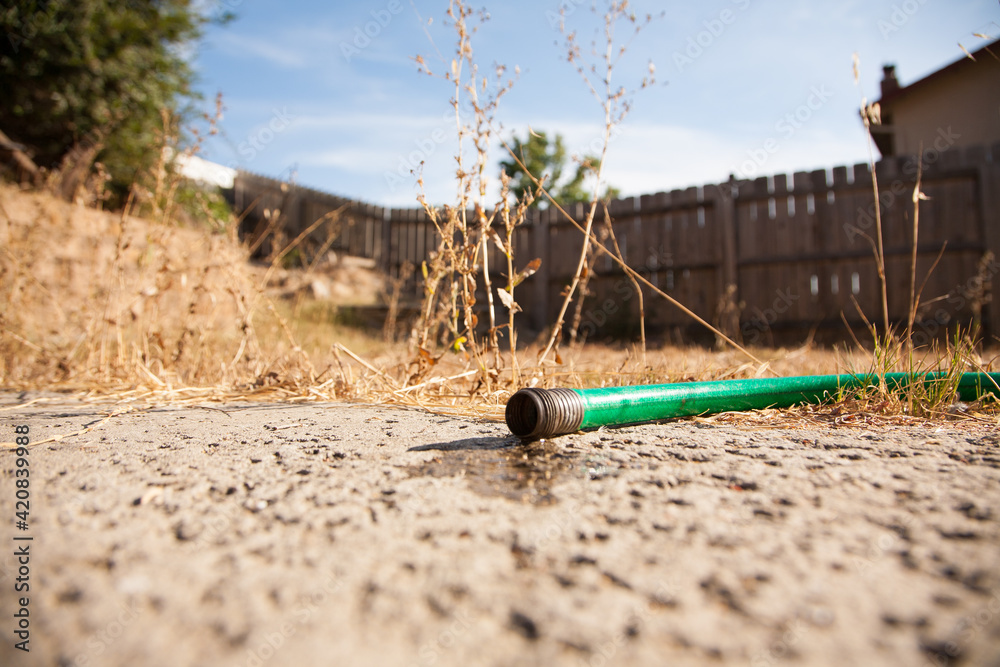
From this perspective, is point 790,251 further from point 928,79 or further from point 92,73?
point 92,73

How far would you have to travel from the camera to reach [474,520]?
0.81 m

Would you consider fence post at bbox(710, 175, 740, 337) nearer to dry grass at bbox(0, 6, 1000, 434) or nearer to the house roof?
the house roof

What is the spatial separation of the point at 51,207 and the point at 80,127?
345 cm

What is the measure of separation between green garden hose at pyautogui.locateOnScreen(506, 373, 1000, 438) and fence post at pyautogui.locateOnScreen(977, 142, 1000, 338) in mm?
6150

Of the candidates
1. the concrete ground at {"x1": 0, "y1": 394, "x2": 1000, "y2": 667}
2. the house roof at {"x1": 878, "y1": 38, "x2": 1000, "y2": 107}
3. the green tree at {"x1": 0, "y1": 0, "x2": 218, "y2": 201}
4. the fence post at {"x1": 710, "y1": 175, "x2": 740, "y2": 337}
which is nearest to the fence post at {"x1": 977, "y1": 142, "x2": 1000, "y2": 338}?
the fence post at {"x1": 710, "y1": 175, "x2": 740, "y2": 337}

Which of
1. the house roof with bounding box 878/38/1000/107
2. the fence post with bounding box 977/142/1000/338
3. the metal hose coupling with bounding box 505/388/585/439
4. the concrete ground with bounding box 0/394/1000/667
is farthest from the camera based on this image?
the house roof with bounding box 878/38/1000/107

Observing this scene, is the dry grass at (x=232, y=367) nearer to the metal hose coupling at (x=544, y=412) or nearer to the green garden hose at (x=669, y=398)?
the green garden hose at (x=669, y=398)

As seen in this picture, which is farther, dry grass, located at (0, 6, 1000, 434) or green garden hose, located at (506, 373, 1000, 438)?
dry grass, located at (0, 6, 1000, 434)

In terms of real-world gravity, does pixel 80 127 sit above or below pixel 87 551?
above

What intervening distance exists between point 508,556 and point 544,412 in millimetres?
550

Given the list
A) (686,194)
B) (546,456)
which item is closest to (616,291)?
(686,194)

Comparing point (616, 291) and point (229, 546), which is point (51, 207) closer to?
point (229, 546)

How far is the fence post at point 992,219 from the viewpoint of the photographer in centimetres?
639

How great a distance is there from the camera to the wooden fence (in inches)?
258
